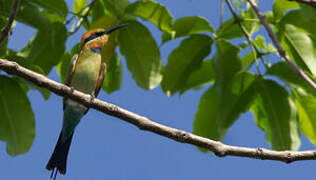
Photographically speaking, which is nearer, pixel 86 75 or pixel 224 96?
pixel 224 96

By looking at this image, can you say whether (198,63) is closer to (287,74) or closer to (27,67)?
(287,74)

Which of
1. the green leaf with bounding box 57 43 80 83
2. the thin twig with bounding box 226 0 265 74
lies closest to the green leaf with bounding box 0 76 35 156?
the green leaf with bounding box 57 43 80 83

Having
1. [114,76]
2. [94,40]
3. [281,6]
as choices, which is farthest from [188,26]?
[94,40]

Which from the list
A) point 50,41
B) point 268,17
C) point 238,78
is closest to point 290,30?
point 268,17

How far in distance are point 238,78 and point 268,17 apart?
455mm

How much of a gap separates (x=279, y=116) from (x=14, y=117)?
1.69m

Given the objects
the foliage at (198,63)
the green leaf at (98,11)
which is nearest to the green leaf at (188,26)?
the foliage at (198,63)

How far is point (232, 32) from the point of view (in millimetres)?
3238

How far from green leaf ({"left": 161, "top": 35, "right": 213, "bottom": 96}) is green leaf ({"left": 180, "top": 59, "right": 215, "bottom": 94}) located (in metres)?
0.13

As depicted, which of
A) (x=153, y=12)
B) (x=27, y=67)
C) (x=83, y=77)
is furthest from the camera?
(x=83, y=77)

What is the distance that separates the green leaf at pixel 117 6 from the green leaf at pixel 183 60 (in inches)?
17.0

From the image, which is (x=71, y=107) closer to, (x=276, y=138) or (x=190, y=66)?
(x=190, y=66)

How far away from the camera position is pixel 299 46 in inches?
114

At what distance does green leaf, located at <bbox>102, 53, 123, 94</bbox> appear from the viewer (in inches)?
142
